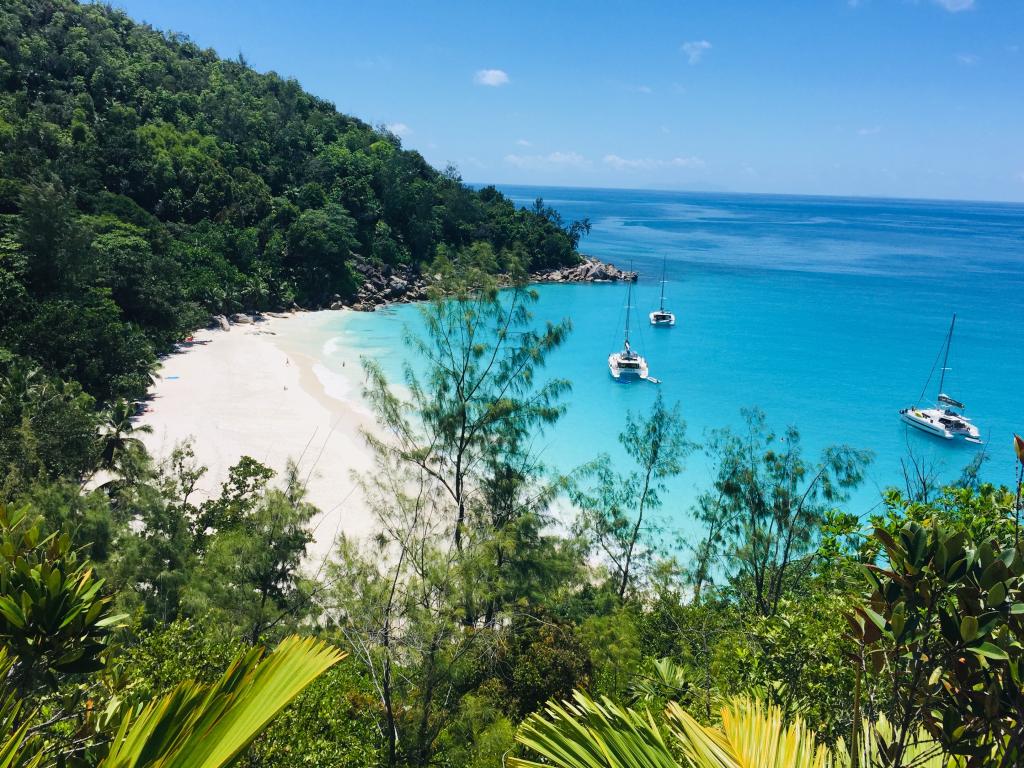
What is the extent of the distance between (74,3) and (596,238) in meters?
61.4

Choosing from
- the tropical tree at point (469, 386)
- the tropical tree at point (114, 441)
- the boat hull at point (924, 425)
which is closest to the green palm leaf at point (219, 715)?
the tropical tree at point (469, 386)

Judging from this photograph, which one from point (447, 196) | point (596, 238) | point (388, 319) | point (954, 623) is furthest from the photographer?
point (596, 238)

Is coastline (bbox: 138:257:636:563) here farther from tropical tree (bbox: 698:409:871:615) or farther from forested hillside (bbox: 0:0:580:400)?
tropical tree (bbox: 698:409:871:615)

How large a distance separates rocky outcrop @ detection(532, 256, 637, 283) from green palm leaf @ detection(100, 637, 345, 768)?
49775 mm

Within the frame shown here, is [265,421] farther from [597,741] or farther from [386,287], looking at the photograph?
[386,287]

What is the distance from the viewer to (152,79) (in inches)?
1895

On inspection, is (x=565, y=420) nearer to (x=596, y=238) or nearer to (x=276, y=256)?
(x=276, y=256)

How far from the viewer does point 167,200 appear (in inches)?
1483

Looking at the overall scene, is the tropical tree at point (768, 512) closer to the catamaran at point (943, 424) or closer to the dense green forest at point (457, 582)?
the dense green forest at point (457, 582)

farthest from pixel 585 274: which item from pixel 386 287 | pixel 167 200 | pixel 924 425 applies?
pixel 924 425

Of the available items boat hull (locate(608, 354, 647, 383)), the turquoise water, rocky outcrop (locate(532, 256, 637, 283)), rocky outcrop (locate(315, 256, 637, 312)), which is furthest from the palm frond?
rocky outcrop (locate(532, 256, 637, 283))

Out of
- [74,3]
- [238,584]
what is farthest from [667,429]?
[74,3]

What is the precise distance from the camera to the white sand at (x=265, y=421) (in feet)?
55.1

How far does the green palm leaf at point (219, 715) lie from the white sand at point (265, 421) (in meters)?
12.7
